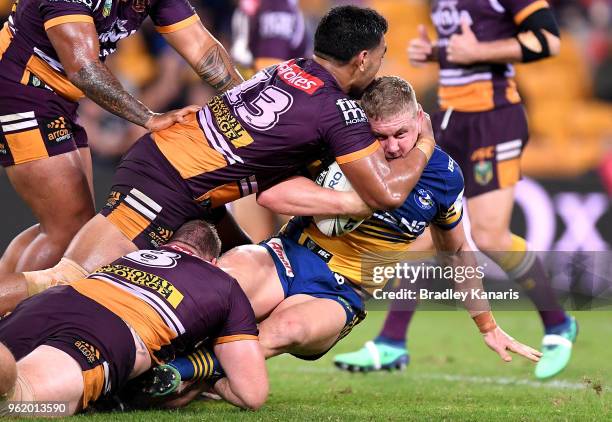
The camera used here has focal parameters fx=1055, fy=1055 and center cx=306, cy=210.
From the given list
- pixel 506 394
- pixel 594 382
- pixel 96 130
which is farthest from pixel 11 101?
pixel 96 130

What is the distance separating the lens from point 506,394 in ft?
20.8

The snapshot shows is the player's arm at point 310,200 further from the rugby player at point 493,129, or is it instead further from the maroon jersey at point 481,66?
the maroon jersey at point 481,66

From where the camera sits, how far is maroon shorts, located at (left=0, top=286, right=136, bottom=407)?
4.71 meters

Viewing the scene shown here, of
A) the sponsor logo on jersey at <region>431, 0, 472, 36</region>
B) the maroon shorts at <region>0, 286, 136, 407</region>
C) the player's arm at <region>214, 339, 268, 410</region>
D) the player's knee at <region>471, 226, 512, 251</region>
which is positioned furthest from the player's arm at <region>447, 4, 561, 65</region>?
the maroon shorts at <region>0, 286, 136, 407</region>

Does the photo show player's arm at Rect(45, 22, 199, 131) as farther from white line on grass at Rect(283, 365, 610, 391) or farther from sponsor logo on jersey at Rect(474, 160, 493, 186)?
sponsor logo on jersey at Rect(474, 160, 493, 186)

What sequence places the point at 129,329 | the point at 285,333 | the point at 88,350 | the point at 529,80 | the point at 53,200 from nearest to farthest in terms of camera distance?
1. the point at 88,350
2. the point at 129,329
3. the point at 285,333
4. the point at 53,200
5. the point at 529,80

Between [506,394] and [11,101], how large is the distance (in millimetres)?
3419

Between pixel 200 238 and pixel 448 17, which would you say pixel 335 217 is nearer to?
pixel 200 238

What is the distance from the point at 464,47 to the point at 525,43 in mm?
445

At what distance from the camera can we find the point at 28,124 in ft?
20.3

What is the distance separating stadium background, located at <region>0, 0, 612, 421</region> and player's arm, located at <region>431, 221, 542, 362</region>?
312 mm

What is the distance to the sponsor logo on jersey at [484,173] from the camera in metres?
7.82

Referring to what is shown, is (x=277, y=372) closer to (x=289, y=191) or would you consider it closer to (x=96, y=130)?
(x=289, y=191)

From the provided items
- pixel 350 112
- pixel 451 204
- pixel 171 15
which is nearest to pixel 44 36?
pixel 171 15
